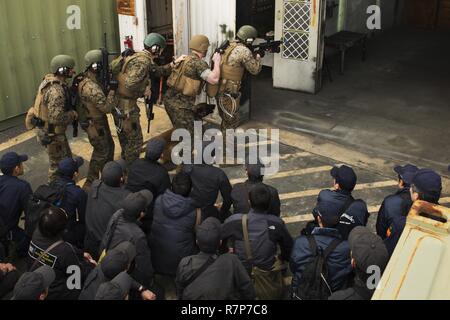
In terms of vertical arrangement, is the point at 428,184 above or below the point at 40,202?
above

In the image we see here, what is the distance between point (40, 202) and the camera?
5.00 metres

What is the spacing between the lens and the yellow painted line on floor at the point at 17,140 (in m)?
8.23

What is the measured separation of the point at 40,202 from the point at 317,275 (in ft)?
8.91

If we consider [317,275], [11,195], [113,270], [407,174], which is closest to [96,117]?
[11,195]

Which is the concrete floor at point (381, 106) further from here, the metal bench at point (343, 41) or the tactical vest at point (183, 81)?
the tactical vest at point (183, 81)

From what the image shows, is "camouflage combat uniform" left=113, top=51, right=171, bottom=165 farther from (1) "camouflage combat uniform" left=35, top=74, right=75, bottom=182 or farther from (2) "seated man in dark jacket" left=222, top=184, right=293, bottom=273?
(2) "seated man in dark jacket" left=222, top=184, right=293, bottom=273

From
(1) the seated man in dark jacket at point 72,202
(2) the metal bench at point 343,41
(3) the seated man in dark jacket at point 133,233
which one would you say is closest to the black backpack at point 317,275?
(3) the seated man in dark jacket at point 133,233

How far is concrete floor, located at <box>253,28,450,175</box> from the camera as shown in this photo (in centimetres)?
825

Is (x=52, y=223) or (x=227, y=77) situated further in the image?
(x=227, y=77)

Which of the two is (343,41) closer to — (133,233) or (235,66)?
(235,66)

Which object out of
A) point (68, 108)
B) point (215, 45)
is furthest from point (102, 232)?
point (215, 45)

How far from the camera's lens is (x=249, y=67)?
730 centimetres

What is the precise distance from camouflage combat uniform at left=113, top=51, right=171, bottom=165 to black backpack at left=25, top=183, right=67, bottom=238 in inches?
79.9

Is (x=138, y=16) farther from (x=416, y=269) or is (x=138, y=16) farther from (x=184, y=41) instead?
(x=416, y=269)
